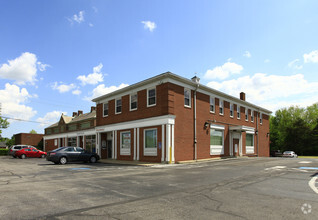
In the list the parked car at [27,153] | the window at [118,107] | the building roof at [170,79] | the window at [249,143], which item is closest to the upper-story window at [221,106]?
the building roof at [170,79]

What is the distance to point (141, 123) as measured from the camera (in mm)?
23016

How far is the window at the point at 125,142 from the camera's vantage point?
81.5 ft

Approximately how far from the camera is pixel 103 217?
16.5ft

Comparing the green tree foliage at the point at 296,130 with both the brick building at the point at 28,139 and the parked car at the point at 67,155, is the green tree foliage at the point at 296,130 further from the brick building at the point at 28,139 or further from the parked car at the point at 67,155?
the brick building at the point at 28,139

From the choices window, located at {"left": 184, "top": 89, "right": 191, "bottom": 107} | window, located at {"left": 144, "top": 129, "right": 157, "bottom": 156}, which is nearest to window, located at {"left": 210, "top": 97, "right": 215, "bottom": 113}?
window, located at {"left": 184, "top": 89, "right": 191, "bottom": 107}

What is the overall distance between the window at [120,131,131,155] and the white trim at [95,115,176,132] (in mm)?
731

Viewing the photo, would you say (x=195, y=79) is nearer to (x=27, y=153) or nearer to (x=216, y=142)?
(x=216, y=142)

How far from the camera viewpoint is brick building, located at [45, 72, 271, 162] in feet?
68.9

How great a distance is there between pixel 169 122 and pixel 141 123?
3716 mm

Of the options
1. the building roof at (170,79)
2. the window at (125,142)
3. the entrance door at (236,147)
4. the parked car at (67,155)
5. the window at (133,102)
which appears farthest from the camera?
the entrance door at (236,147)

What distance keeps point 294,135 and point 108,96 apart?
170 feet

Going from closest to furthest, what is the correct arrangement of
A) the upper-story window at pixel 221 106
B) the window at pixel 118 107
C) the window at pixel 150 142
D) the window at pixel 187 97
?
the window at pixel 150 142, the window at pixel 187 97, the window at pixel 118 107, the upper-story window at pixel 221 106

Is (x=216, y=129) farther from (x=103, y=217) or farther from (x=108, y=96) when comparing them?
(x=103, y=217)

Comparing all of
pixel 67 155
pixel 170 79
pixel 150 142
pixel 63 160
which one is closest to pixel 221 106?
pixel 170 79
